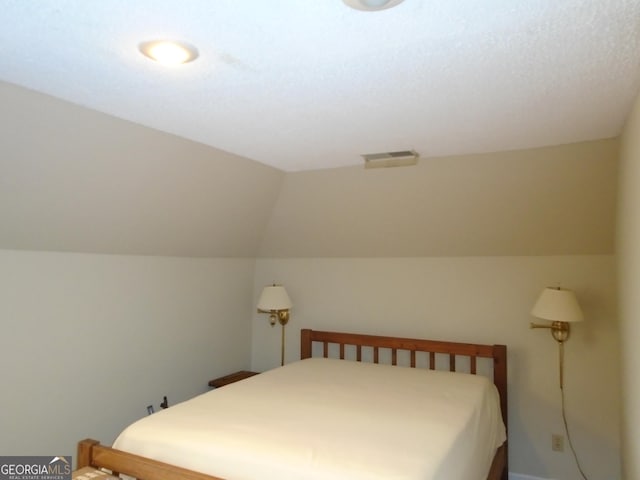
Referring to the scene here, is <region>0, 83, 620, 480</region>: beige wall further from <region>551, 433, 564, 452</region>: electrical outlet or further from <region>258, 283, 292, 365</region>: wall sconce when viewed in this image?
<region>258, 283, 292, 365</region>: wall sconce

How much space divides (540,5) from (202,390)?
11.3 ft

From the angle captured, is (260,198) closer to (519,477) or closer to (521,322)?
(521,322)

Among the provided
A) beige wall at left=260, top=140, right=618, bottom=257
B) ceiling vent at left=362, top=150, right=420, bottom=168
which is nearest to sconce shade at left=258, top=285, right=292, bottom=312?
beige wall at left=260, top=140, right=618, bottom=257

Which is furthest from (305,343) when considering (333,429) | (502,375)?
(333,429)

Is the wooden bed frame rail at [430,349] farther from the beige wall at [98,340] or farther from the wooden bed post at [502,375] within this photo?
the beige wall at [98,340]

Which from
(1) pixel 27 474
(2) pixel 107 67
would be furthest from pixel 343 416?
(2) pixel 107 67

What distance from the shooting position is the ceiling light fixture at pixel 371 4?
45.4 inches

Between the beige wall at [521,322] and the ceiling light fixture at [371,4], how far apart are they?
8.11 ft

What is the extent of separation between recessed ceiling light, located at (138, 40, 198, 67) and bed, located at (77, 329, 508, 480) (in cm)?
141

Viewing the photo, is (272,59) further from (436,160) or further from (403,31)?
(436,160)

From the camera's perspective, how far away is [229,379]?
373 cm

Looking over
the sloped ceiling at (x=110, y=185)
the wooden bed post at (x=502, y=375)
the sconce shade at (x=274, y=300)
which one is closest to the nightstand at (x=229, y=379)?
the sconce shade at (x=274, y=300)

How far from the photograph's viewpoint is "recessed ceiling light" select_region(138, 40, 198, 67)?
1.42 m

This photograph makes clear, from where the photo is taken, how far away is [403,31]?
1321 mm
